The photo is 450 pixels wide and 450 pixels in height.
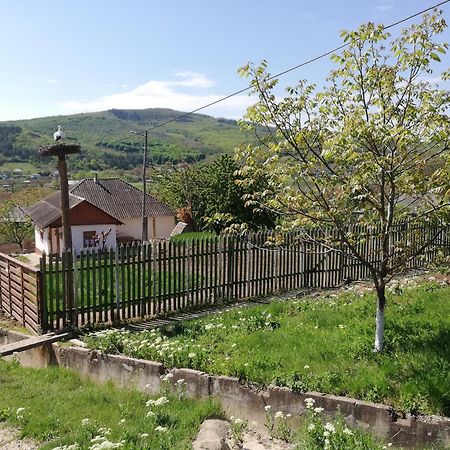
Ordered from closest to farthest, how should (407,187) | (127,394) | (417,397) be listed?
1. (417,397)
2. (407,187)
3. (127,394)

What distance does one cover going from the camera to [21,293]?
10.3 m

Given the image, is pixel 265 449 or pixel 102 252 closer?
pixel 265 449

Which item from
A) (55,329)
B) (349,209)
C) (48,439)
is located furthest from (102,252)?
(349,209)

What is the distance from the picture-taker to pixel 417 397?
197 inches

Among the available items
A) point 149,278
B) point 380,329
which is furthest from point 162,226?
point 380,329

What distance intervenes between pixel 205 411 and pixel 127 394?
4.17 feet

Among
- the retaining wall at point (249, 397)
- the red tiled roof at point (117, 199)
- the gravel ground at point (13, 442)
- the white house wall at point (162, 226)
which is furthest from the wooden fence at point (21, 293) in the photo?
the white house wall at point (162, 226)

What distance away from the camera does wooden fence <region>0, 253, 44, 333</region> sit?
952 cm

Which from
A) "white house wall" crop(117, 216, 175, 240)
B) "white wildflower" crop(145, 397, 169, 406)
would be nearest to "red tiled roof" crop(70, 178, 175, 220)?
"white house wall" crop(117, 216, 175, 240)

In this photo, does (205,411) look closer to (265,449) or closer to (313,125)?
(265,449)

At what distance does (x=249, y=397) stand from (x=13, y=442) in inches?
101

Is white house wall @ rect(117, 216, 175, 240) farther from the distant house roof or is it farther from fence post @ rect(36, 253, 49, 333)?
fence post @ rect(36, 253, 49, 333)

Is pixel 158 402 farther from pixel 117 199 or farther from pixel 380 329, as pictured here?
pixel 117 199

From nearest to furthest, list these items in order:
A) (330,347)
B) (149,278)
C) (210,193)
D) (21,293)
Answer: (330,347)
(21,293)
(149,278)
(210,193)
